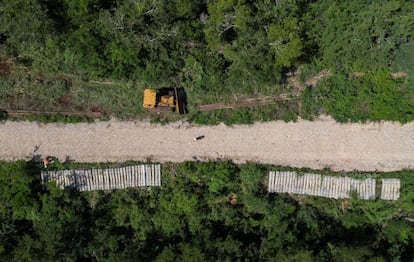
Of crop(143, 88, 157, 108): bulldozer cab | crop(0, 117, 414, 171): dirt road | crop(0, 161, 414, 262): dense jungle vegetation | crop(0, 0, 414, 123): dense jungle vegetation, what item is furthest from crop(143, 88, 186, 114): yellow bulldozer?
crop(0, 161, 414, 262): dense jungle vegetation

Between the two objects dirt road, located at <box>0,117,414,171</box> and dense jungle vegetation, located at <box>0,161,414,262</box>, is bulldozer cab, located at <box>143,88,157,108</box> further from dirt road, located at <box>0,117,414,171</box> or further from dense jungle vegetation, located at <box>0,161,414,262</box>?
dense jungle vegetation, located at <box>0,161,414,262</box>

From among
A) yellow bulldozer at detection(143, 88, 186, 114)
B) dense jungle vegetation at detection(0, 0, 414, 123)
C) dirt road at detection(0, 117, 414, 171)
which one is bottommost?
dirt road at detection(0, 117, 414, 171)

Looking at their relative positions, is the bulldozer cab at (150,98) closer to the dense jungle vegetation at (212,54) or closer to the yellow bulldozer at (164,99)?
the yellow bulldozer at (164,99)

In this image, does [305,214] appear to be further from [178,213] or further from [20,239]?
[20,239]

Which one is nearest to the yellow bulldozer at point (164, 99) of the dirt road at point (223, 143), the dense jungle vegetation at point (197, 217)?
the dirt road at point (223, 143)

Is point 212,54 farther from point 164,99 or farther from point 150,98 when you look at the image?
point 150,98

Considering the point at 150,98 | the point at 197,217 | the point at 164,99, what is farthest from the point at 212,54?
the point at 197,217

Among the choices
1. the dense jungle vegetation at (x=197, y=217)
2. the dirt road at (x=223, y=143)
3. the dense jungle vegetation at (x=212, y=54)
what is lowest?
the dense jungle vegetation at (x=197, y=217)

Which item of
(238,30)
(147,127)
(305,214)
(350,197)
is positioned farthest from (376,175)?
(147,127)
